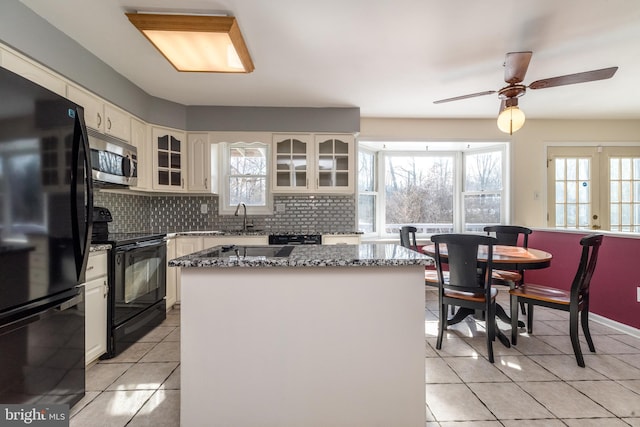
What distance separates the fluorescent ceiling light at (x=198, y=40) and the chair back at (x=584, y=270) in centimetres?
289

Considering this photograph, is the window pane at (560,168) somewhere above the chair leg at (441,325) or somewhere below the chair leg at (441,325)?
above

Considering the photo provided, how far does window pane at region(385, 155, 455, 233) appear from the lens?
15.6ft

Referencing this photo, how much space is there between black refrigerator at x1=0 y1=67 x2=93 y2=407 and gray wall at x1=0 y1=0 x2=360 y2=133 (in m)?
0.78

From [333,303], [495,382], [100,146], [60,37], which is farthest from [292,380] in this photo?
[60,37]

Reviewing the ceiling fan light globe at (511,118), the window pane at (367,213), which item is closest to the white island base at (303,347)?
the ceiling fan light globe at (511,118)

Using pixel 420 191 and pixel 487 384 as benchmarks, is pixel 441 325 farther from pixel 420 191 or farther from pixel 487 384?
pixel 420 191

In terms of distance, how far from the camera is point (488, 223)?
181 inches

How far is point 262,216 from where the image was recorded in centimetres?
411

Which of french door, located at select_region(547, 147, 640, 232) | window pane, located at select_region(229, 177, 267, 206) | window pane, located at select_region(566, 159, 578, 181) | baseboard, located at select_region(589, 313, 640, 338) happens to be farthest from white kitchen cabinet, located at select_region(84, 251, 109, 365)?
window pane, located at select_region(566, 159, 578, 181)

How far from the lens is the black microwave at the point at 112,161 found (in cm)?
240

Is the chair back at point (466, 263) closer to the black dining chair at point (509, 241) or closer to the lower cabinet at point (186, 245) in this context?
the black dining chair at point (509, 241)

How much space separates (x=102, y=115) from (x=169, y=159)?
3.31 ft

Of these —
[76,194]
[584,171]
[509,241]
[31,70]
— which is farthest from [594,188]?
[31,70]

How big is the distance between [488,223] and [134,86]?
195 inches
